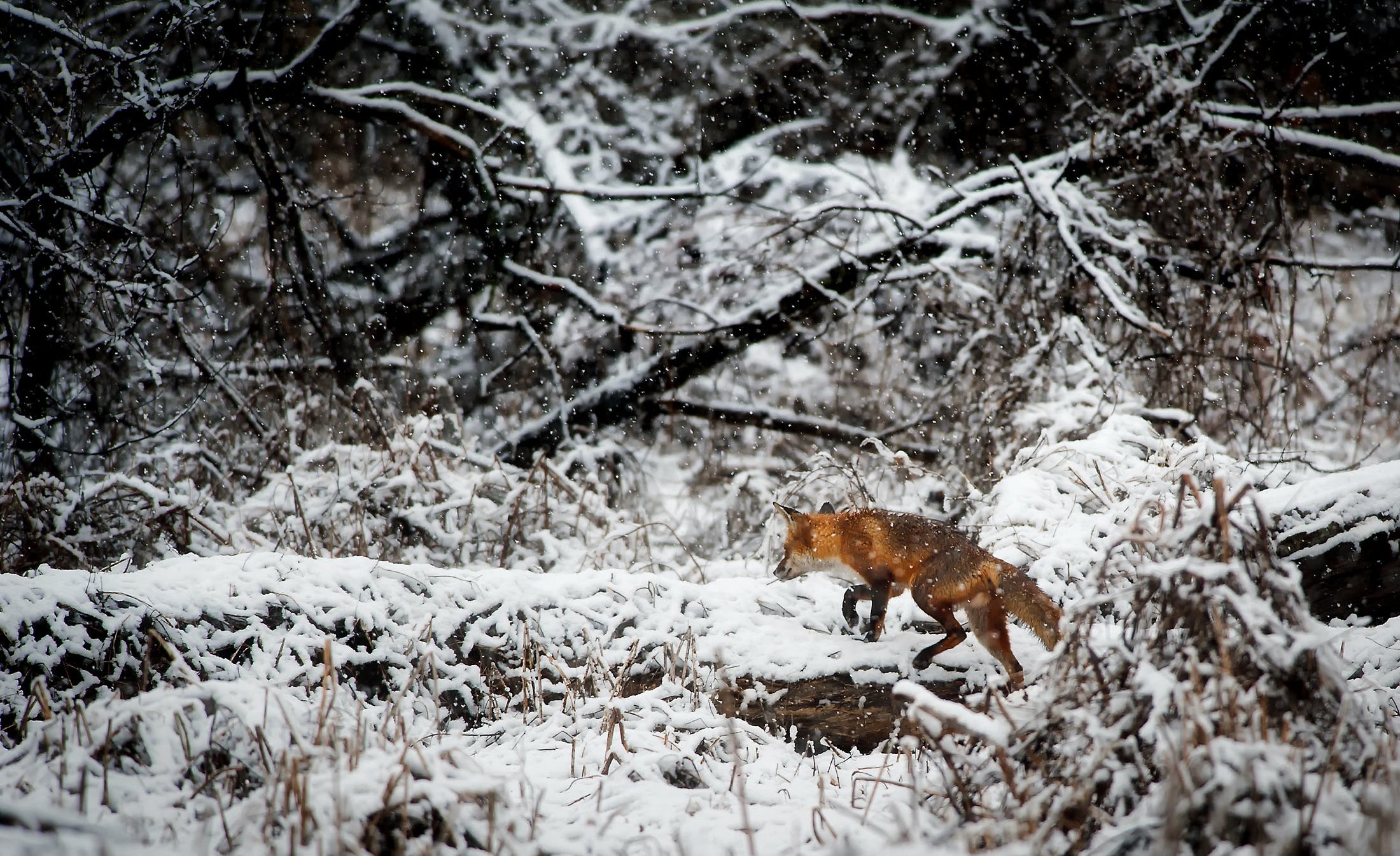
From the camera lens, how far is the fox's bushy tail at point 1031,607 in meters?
3.38

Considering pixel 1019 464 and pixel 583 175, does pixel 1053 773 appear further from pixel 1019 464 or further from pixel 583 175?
pixel 583 175

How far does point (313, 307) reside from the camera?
23.5ft

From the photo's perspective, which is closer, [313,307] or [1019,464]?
[1019,464]

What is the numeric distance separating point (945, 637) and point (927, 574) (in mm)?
409

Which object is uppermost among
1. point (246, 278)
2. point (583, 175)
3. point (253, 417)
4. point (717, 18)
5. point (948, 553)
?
point (717, 18)

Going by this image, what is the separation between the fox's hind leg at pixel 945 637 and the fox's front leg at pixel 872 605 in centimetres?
25

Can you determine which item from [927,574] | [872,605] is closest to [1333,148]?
[927,574]

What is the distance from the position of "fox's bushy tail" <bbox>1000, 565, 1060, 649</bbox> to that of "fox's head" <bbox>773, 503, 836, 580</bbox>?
3.63ft

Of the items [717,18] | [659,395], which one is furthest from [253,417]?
[717,18]


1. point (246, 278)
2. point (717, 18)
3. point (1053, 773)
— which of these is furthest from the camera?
point (717, 18)

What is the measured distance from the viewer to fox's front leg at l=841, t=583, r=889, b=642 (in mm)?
3850

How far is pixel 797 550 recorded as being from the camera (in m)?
4.43

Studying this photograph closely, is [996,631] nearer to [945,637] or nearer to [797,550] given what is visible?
[945,637]

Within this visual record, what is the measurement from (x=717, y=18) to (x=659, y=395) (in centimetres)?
566
